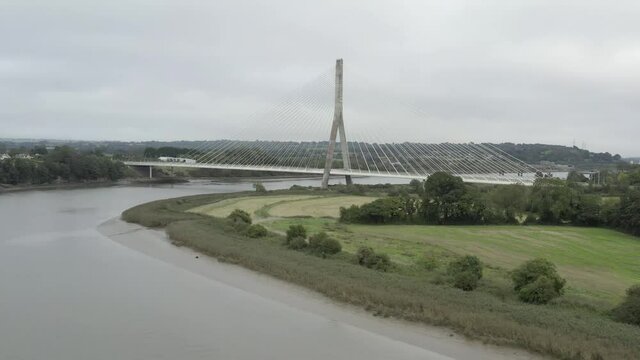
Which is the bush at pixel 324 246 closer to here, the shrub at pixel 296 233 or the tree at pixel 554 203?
the shrub at pixel 296 233

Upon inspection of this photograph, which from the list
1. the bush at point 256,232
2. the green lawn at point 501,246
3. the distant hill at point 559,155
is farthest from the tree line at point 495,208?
the distant hill at point 559,155

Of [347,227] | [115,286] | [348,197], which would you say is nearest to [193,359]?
[115,286]

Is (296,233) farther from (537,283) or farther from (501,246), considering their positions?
(537,283)

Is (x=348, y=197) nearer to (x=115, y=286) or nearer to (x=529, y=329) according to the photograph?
(x=115, y=286)

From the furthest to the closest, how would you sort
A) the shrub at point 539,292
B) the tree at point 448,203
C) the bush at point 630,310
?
the tree at point 448,203 → the shrub at point 539,292 → the bush at point 630,310

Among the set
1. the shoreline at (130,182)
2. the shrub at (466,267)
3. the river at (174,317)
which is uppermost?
the shrub at (466,267)

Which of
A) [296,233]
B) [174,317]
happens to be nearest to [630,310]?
[174,317]

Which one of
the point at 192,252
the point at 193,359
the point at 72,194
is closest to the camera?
the point at 193,359
